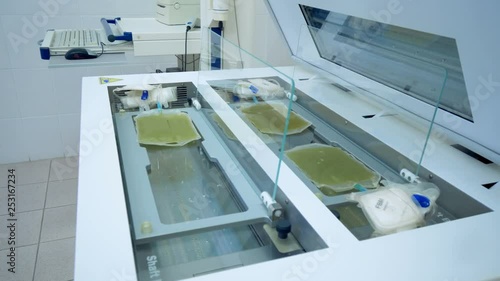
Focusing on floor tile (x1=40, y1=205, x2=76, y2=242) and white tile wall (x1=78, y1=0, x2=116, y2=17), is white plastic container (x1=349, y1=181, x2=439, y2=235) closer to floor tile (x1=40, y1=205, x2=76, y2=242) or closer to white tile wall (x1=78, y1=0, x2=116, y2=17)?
floor tile (x1=40, y1=205, x2=76, y2=242)

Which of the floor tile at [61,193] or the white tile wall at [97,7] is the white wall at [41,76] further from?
the floor tile at [61,193]

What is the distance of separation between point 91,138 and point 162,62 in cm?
178

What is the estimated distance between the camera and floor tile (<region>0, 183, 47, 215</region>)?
2221mm

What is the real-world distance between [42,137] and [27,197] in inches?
20.4

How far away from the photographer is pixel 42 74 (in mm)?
2504

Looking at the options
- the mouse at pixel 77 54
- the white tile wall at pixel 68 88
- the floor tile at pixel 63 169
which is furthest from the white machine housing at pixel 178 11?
the floor tile at pixel 63 169

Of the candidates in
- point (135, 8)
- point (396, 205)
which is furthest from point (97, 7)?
point (396, 205)

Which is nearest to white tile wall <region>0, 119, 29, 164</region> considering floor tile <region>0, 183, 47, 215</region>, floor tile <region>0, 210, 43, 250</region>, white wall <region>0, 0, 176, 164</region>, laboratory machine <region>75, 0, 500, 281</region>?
white wall <region>0, 0, 176, 164</region>

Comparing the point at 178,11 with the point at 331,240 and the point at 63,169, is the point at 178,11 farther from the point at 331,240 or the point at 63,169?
the point at 331,240

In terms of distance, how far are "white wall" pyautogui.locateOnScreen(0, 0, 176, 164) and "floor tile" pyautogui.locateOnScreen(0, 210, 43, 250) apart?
0.68 m

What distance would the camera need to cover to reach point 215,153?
1099mm

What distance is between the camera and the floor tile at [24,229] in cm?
196

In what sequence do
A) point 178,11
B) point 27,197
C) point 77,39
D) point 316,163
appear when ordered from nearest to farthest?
1. point 316,163
2. point 77,39
3. point 178,11
4. point 27,197

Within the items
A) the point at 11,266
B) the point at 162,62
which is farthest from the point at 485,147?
the point at 162,62
